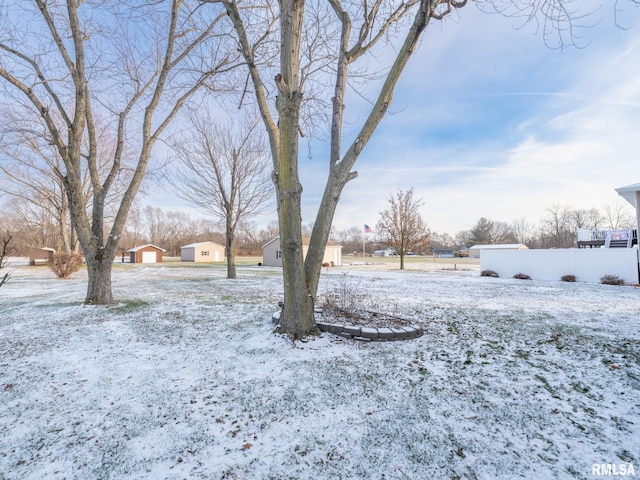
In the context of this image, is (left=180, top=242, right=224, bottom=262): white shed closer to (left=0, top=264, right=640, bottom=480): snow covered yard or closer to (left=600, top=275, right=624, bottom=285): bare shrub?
(left=0, top=264, right=640, bottom=480): snow covered yard

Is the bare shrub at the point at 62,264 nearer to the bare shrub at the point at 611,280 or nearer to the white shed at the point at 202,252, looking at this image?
the white shed at the point at 202,252

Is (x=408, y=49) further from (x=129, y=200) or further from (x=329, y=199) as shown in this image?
(x=129, y=200)

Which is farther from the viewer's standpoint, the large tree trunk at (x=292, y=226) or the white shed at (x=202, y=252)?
the white shed at (x=202, y=252)

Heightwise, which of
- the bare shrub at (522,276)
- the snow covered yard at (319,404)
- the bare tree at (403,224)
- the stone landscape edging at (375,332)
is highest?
the bare tree at (403,224)

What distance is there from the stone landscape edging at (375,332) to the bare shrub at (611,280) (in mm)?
12834

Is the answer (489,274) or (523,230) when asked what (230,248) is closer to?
(489,274)

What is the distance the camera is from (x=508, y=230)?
6588cm

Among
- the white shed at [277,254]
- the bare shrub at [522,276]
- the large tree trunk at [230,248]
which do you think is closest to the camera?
the bare shrub at [522,276]

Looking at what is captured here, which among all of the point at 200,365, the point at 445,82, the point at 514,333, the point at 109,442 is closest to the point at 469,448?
the point at 109,442

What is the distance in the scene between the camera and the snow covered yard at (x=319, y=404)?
193cm

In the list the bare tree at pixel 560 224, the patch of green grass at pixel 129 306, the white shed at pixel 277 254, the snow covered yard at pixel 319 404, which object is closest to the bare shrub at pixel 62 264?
the patch of green grass at pixel 129 306

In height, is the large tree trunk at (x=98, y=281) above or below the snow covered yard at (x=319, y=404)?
above

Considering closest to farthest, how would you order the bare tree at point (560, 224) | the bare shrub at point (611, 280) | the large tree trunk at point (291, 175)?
the large tree trunk at point (291, 175) < the bare shrub at point (611, 280) < the bare tree at point (560, 224)

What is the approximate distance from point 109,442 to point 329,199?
3.47 metres
